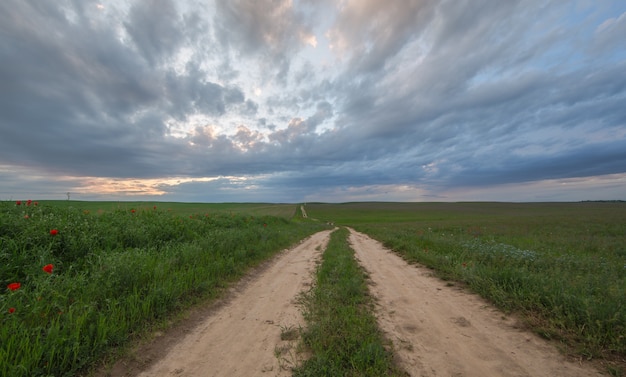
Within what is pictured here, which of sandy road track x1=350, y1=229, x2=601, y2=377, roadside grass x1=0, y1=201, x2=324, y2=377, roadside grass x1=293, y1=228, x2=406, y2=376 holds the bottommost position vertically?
sandy road track x1=350, y1=229, x2=601, y2=377

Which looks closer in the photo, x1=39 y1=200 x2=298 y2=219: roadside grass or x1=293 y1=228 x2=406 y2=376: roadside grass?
x1=293 y1=228 x2=406 y2=376: roadside grass

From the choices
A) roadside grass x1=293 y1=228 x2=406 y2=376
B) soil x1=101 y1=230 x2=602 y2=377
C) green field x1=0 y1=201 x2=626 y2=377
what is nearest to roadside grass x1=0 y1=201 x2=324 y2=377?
green field x1=0 y1=201 x2=626 y2=377

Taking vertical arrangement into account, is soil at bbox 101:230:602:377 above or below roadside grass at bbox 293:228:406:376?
below

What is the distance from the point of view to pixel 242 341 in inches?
137

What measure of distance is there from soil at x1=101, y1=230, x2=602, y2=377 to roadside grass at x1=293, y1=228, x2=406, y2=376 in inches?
7.7

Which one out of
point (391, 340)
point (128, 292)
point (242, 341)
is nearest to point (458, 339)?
point (391, 340)

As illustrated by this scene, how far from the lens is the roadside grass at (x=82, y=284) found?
9.13ft

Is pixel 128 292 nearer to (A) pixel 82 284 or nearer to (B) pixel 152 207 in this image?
(A) pixel 82 284

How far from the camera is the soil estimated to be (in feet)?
9.45

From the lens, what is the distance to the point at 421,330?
3.78m

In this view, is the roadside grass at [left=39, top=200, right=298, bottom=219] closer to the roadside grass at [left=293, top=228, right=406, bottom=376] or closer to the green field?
the green field

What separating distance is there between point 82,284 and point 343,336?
450cm

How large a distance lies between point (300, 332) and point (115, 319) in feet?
8.91

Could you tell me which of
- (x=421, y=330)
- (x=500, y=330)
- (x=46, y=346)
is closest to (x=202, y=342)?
(x=46, y=346)
